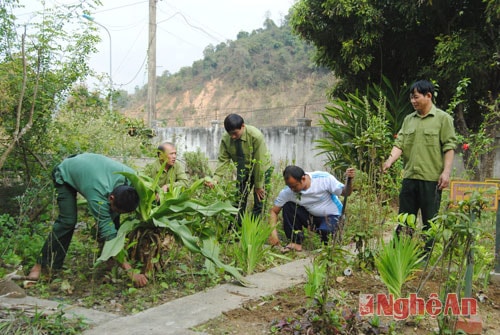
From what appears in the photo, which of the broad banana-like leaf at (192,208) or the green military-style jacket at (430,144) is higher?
the green military-style jacket at (430,144)

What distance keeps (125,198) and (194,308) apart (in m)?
1.07

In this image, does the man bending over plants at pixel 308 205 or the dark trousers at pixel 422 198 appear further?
the man bending over plants at pixel 308 205

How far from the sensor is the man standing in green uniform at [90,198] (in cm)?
447

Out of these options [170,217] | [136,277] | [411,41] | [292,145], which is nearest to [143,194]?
[170,217]

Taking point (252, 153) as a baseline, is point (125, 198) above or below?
below

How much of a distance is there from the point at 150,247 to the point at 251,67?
131ft

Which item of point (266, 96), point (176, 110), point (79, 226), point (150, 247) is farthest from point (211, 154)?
point (176, 110)

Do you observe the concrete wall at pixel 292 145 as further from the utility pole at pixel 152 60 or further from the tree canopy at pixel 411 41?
the tree canopy at pixel 411 41

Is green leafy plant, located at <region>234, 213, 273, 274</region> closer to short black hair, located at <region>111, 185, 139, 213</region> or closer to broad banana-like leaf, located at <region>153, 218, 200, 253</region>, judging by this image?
broad banana-like leaf, located at <region>153, 218, 200, 253</region>

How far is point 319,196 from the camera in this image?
6.09m

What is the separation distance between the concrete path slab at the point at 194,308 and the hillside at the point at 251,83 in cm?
3023

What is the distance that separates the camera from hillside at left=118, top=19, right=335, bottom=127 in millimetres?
38719

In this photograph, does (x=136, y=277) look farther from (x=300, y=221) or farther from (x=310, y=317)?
(x=300, y=221)

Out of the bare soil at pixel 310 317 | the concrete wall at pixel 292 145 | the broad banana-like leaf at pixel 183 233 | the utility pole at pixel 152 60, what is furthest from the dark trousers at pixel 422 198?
the utility pole at pixel 152 60
